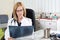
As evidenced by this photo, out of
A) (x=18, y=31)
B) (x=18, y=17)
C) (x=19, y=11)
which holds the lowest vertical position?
(x=18, y=31)

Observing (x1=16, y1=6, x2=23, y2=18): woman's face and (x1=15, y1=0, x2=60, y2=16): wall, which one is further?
(x1=15, y1=0, x2=60, y2=16): wall

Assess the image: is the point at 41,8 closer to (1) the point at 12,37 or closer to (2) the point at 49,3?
(2) the point at 49,3

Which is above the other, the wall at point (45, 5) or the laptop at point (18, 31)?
the wall at point (45, 5)

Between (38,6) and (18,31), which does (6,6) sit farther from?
(18,31)

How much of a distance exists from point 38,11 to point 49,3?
371 mm

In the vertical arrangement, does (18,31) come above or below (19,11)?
below

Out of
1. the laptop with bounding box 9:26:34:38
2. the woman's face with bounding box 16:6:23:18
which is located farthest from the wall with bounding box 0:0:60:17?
the laptop with bounding box 9:26:34:38

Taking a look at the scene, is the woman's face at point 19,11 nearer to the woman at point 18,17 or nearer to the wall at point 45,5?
the woman at point 18,17

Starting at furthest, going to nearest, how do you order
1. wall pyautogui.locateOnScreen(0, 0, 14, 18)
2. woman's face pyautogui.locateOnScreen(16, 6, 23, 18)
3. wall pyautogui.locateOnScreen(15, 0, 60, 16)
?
1. wall pyautogui.locateOnScreen(0, 0, 14, 18)
2. wall pyautogui.locateOnScreen(15, 0, 60, 16)
3. woman's face pyautogui.locateOnScreen(16, 6, 23, 18)

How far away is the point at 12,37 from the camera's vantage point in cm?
196

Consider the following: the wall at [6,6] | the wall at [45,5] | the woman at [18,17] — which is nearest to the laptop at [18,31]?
the woman at [18,17]

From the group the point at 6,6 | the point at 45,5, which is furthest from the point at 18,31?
the point at 6,6

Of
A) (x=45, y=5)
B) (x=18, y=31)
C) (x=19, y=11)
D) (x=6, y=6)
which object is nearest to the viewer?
(x=18, y=31)

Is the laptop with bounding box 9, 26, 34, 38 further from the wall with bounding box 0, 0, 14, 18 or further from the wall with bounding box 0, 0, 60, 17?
the wall with bounding box 0, 0, 14, 18
